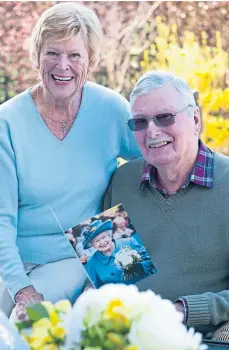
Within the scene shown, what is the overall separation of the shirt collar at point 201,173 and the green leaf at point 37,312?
1206 millimetres

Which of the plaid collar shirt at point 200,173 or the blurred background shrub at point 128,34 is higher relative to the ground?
the blurred background shrub at point 128,34

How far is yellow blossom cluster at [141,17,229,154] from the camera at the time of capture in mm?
5484

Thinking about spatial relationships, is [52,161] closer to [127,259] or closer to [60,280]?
[60,280]

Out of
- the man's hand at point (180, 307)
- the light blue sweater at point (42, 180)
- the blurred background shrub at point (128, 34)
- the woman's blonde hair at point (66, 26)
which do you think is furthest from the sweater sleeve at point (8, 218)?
the blurred background shrub at point (128, 34)

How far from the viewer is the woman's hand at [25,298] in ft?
8.21

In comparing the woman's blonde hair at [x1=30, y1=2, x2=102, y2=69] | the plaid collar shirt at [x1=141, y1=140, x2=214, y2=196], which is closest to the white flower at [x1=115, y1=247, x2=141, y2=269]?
the plaid collar shirt at [x1=141, y1=140, x2=214, y2=196]

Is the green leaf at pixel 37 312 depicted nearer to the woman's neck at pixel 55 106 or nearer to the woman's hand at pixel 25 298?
the woman's hand at pixel 25 298

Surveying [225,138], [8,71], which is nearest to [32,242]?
[225,138]

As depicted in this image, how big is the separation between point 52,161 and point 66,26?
0.44m

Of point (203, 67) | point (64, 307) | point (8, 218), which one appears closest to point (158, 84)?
point (8, 218)

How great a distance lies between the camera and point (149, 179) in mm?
2551

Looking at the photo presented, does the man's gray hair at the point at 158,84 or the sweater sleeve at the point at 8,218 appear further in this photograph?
the sweater sleeve at the point at 8,218

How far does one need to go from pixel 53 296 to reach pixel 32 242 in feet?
0.66

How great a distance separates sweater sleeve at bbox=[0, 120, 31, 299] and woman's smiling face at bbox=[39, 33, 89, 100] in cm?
21
